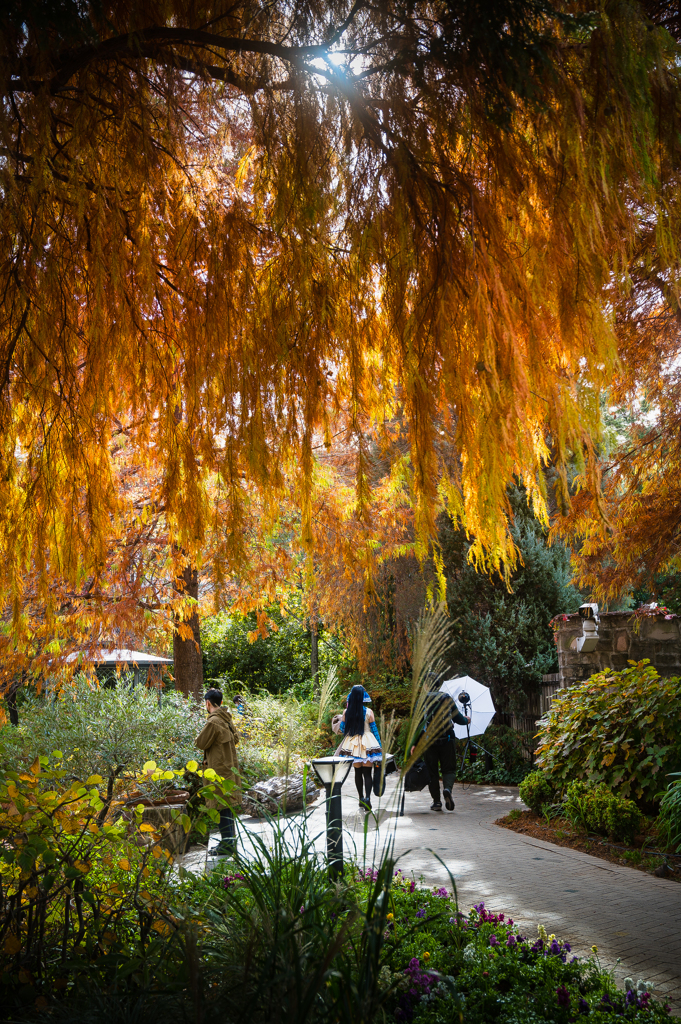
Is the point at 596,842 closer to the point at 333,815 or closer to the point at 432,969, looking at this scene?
the point at 333,815

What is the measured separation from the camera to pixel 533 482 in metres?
2.46

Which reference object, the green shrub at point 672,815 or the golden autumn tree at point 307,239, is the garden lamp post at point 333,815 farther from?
the green shrub at point 672,815

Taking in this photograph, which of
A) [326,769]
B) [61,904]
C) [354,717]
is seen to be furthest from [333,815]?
[354,717]

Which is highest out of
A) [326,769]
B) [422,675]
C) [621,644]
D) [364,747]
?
[621,644]

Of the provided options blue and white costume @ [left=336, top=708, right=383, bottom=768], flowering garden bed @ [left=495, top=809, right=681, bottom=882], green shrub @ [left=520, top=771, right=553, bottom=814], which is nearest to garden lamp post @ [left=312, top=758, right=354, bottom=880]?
flowering garden bed @ [left=495, top=809, right=681, bottom=882]

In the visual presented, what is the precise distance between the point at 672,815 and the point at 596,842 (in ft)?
3.70

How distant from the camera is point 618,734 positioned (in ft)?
27.7

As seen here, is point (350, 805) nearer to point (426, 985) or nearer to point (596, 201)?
point (426, 985)

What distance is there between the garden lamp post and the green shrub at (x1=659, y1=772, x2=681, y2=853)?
3.64m

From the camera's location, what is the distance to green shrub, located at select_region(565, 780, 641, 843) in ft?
24.9

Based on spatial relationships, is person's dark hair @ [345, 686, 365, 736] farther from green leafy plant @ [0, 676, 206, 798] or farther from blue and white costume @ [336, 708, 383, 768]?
green leafy plant @ [0, 676, 206, 798]

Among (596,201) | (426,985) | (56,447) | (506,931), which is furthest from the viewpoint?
(506,931)

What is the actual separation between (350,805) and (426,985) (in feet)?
29.2

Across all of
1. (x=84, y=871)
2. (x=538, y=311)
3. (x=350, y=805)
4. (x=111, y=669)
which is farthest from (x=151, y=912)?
(x=111, y=669)
